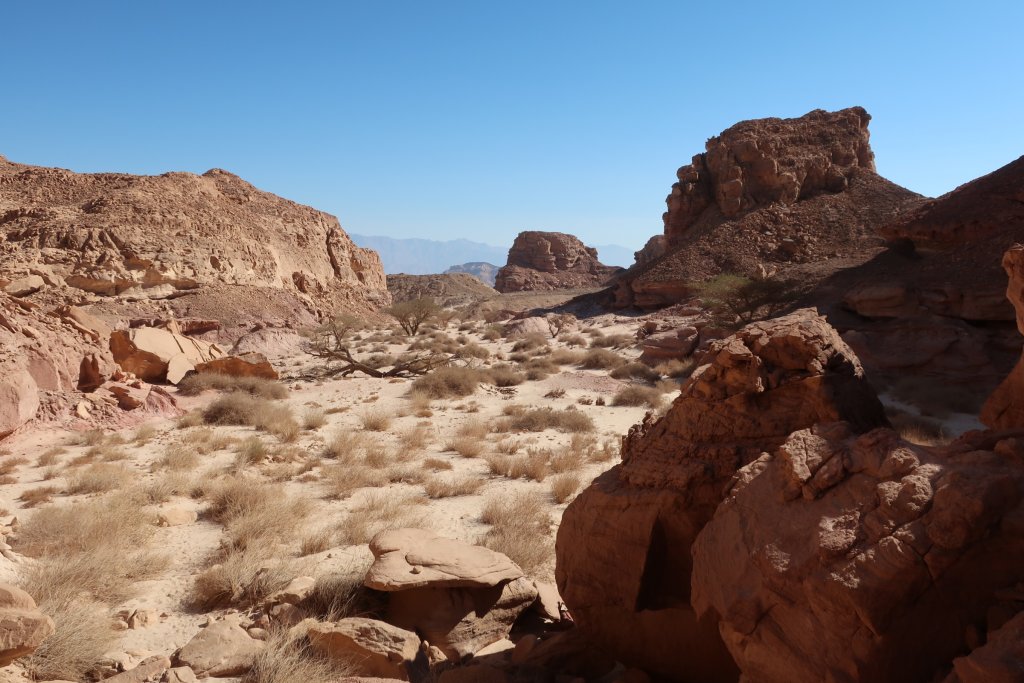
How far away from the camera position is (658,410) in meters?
11.9

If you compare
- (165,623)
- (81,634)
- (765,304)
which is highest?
(765,304)

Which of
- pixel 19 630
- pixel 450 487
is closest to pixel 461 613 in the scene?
pixel 19 630

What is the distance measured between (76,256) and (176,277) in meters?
3.49

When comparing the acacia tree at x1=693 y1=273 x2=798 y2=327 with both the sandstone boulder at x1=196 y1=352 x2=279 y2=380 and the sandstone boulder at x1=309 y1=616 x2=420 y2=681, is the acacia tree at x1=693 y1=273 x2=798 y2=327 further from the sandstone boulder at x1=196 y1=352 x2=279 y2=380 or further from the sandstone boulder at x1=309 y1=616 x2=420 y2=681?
the sandstone boulder at x1=309 y1=616 x2=420 y2=681

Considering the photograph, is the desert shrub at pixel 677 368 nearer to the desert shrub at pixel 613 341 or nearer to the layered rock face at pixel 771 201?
the desert shrub at pixel 613 341

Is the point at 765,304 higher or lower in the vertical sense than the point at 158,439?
higher

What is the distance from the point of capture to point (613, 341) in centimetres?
2341

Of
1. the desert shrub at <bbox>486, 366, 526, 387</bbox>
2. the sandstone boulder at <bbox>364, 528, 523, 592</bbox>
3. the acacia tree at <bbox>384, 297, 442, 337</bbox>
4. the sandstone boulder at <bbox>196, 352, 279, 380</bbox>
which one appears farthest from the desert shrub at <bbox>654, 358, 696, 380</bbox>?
the acacia tree at <bbox>384, 297, 442, 337</bbox>

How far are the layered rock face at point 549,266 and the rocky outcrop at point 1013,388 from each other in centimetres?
7096

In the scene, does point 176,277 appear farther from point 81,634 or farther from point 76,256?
point 81,634

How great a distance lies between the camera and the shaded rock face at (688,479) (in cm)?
308

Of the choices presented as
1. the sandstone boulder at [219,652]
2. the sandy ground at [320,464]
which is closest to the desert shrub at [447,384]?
the sandy ground at [320,464]

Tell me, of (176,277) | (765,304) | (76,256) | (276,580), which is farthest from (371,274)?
(276,580)

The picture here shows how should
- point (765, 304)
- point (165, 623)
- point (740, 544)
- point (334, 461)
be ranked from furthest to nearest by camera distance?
point (765, 304) < point (334, 461) < point (165, 623) < point (740, 544)
